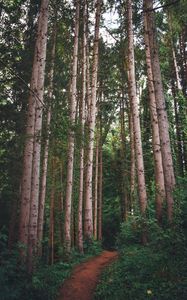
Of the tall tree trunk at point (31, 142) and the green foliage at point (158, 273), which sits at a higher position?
the tall tree trunk at point (31, 142)

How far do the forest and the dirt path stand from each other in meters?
0.15

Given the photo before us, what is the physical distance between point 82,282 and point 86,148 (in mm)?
7242

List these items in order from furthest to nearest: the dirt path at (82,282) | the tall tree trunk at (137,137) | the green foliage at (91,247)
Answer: the green foliage at (91,247) < the tall tree trunk at (137,137) < the dirt path at (82,282)

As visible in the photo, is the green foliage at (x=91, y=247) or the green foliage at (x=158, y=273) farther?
the green foliage at (x=91, y=247)

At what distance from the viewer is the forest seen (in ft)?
26.2

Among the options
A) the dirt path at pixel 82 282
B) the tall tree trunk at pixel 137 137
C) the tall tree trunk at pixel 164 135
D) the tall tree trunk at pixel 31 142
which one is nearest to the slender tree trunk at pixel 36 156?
the tall tree trunk at pixel 31 142

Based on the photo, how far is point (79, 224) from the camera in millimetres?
14398

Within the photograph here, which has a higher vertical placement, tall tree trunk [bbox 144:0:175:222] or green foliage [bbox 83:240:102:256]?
tall tree trunk [bbox 144:0:175:222]

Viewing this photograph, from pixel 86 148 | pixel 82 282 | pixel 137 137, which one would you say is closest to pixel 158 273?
pixel 82 282

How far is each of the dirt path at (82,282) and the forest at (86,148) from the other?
0.15 meters

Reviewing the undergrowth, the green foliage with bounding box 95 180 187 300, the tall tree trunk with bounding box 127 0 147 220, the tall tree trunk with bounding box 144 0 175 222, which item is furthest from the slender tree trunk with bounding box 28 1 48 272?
the tall tree trunk with bounding box 127 0 147 220

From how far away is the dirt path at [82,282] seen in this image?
8.53 meters

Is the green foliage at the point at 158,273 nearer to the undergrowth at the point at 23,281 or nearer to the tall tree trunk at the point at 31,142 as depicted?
the undergrowth at the point at 23,281

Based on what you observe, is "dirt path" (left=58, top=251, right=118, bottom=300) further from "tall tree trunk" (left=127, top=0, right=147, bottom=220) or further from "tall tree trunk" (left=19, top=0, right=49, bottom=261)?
"tall tree trunk" (left=127, top=0, right=147, bottom=220)
